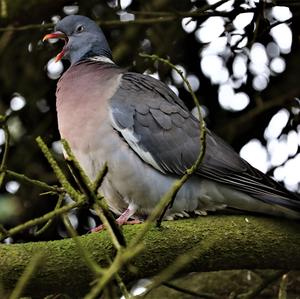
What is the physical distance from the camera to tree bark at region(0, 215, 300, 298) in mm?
2107

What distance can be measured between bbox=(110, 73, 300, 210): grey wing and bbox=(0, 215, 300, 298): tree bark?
1.06 feet

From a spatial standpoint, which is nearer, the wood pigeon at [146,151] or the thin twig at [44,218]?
the thin twig at [44,218]

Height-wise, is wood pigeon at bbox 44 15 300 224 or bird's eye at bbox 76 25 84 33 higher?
bird's eye at bbox 76 25 84 33

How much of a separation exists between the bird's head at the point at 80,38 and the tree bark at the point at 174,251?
1025 millimetres

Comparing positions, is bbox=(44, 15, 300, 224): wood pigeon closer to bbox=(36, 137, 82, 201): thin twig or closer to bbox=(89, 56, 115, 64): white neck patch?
bbox=(89, 56, 115, 64): white neck patch

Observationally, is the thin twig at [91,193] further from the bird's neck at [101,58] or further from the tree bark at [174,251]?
the bird's neck at [101,58]

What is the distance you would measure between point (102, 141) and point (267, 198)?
549 mm

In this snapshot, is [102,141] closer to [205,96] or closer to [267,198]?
[267,198]

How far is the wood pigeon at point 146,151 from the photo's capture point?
8.90ft

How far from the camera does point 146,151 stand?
276cm

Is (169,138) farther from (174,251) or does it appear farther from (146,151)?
(174,251)

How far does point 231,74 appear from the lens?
134 inches

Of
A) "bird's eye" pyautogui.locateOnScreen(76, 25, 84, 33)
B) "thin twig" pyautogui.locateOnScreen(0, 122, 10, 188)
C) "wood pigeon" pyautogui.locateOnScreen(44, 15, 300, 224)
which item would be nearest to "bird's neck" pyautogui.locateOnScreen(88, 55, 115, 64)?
"bird's eye" pyautogui.locateOnScreen(76, 25, 84, 33)

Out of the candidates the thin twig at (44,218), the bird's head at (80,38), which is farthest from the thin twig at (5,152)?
the bird's head at (80,38)
